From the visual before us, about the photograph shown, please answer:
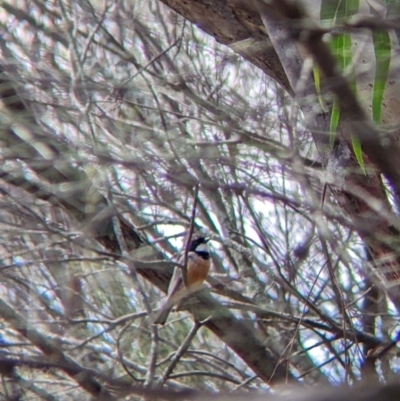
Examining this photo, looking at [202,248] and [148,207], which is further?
[202,248]

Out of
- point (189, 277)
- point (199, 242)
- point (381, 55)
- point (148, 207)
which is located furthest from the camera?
point (199, 242)

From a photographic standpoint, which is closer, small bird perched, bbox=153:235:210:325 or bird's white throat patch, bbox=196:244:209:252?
small bird perched, bbox=153:235:210:325

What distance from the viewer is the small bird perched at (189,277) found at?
2.93 metres

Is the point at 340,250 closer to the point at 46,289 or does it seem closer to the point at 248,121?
the point at 248,121

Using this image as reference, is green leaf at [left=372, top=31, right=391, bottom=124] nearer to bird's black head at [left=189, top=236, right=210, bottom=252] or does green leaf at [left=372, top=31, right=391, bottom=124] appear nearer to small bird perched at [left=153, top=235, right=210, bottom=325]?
small bird perched at [left=153, top=235, right=210, bottom=325]

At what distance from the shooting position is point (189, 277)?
2938 mm

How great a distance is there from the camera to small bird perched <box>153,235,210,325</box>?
2.93 metres

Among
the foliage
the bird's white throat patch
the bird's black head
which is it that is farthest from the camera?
the bird's white throat patch

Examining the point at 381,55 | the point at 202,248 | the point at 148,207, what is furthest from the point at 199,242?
the point at 381,55

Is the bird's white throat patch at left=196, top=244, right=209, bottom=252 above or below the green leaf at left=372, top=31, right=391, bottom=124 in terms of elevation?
above

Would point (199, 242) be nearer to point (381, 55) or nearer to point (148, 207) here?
point (148, 207)

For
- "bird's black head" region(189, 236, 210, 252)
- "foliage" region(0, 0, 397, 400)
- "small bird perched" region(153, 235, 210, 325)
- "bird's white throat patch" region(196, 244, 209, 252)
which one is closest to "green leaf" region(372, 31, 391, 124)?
"foliage" region(0, 0, 397, 400)

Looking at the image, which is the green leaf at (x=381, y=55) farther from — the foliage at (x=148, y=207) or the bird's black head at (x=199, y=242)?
the bird's black head at (x=199, y=242)

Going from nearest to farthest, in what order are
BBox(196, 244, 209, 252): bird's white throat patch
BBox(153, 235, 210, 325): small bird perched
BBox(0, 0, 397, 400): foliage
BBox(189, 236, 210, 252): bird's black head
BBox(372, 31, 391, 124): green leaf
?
BBox(372, 31, 391, 124): green leaf < BBox(0, 0, 397, 400): foliage < BBox(153, 235, 210, 325): small bird perched < BBox(189, 236, 210, 252): bird's black head < BBox(196, 244, 209, 252): bird's white throat patch
